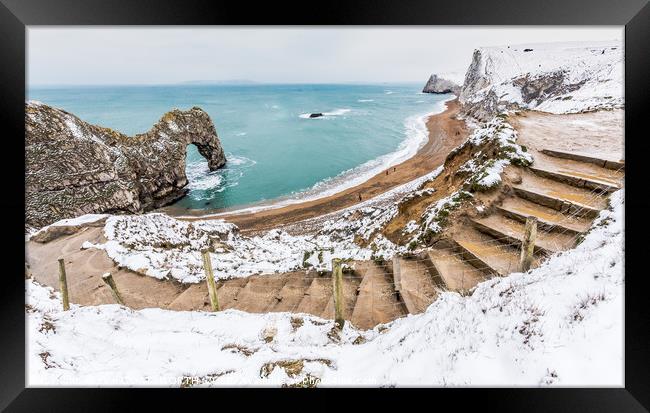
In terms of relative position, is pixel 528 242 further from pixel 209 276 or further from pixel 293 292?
pixel 209 276

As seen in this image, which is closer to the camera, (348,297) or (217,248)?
(348,297)

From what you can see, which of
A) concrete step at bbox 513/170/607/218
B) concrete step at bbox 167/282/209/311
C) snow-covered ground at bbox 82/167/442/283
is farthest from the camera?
snow-covered ground at bbox 82/167/442/283

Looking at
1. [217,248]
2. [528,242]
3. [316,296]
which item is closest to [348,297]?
[316,296]

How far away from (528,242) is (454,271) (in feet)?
5.88

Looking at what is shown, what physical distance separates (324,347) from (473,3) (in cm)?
477

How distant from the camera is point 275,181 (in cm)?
2911

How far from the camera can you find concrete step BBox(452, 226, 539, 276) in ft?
18.6

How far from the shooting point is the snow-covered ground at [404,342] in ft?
8.79

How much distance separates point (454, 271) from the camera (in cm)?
618

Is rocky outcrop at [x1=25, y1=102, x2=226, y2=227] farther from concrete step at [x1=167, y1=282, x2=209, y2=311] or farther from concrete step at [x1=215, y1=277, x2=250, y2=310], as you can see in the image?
concrete step at [x1=215, y1=277, x2=250, y2=310]

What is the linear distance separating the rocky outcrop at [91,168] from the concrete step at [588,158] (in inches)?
769

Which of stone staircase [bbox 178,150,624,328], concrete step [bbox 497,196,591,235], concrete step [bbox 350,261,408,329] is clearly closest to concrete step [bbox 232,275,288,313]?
stone staircase [bbox 178,150,624,328]

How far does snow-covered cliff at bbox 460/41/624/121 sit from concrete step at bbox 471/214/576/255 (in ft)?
76.0

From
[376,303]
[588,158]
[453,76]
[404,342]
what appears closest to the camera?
[404,342]
